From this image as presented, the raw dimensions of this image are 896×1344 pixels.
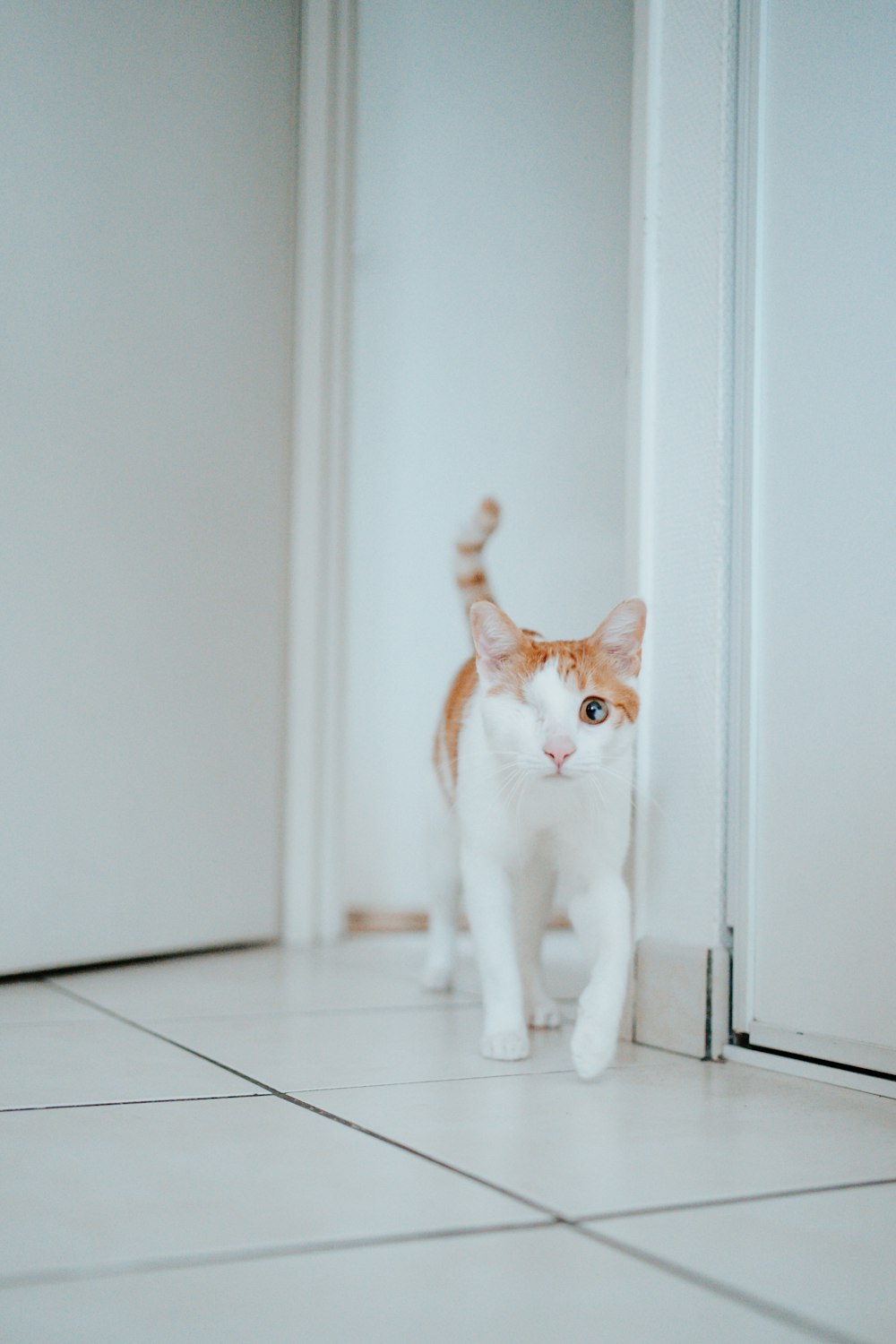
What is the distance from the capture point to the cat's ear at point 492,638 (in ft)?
4.39

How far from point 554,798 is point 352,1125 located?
0.44 m

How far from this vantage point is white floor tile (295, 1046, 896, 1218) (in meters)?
0.88

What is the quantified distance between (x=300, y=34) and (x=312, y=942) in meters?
1.65

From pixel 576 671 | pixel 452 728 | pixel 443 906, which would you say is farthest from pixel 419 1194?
pixel 443 906

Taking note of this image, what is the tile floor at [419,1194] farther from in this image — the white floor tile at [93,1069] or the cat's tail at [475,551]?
the cat's tail at [475,551]

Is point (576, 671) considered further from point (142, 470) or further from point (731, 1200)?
point (142, 470)

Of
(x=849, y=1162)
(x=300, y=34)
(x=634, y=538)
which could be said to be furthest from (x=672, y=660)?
(x=300, y=34)

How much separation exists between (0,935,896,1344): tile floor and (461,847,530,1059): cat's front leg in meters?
0.04

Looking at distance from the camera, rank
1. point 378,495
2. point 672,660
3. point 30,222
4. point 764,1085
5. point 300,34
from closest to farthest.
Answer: point 764,1085, point 672,660, point 30,222, point 300,34, point 378,495

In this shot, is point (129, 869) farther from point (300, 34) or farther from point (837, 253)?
point (300, 34)

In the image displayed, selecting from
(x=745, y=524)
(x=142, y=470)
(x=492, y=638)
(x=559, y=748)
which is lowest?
(x=559, y=748)

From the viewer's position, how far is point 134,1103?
108 cm

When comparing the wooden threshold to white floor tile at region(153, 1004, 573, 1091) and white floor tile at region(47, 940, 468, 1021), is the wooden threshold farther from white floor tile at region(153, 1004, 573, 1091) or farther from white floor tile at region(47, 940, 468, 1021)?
white floor tile at region(153, 1004, 573, 1091)

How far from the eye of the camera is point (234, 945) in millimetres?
2209
